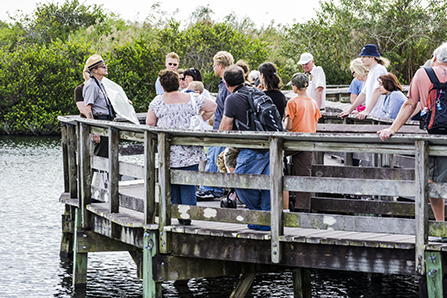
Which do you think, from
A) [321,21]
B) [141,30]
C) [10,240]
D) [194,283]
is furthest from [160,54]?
[194,283]

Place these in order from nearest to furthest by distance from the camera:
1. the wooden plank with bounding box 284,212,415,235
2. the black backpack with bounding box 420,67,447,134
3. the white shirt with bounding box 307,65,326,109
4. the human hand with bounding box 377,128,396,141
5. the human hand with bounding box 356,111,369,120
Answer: the human hand with bounding box 377,128,396,141 → the wooden plank with bounding box 284,212,415,235 → the black backpack with bounding box 420,67,447,134 → the human hand with bounding box 356,111,369,120 → the white shirt with bounding box 307,65,326,109

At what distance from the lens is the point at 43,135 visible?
35156 mm

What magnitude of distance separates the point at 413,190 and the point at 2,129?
32410mm

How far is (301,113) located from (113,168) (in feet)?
6.37

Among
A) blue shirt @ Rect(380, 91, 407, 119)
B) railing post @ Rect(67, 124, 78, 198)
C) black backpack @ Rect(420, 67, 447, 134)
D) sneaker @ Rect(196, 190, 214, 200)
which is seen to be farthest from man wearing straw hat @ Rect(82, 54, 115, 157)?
black backpack @ Rect(420, 67, 447, 134)

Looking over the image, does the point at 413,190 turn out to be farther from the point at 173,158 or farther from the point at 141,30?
the point at 141,30

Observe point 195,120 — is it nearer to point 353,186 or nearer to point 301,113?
point 301,113

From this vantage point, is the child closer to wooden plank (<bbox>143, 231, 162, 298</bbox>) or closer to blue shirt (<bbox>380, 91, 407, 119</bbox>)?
blue shirt (<bbox>380, 91, 407, 119</bbox>)

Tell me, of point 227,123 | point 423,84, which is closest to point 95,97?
point 227,123

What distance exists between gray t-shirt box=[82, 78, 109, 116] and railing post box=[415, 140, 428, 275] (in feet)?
15.1

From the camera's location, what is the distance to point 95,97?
8.75 m

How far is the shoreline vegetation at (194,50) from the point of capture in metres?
35.9

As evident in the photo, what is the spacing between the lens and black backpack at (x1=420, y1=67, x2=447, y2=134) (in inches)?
226

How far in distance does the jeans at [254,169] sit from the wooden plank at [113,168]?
4.20 ft
